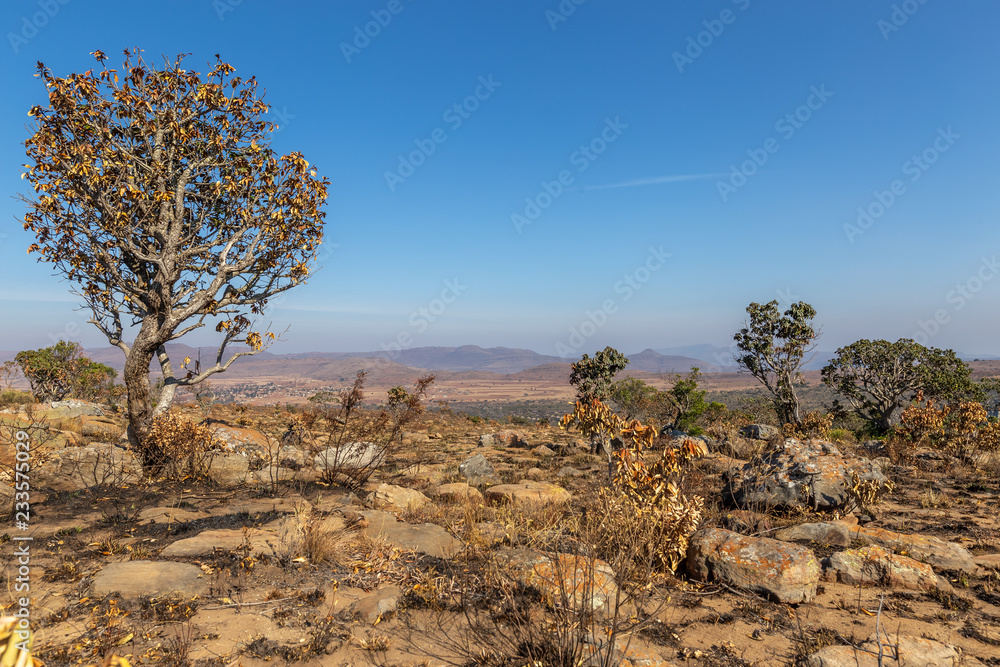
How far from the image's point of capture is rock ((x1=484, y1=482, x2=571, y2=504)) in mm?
9078

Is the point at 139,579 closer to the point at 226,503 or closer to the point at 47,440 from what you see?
the point at 226,503

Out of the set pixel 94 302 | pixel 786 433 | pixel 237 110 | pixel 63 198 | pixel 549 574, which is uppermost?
pixel 237 110

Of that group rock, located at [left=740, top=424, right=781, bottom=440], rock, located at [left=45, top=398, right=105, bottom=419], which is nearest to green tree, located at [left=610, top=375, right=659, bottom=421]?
rock, located at [left=740, top=424, right=781, bottom=440]

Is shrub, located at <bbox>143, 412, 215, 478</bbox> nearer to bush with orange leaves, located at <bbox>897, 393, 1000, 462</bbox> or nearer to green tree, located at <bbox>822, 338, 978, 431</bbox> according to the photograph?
bush with orange leaves, located at <bbox>897, 393, 1000, 462</bbox>

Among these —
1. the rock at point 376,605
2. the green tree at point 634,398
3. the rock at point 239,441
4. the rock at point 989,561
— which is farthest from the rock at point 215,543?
the green tree at point 634,398

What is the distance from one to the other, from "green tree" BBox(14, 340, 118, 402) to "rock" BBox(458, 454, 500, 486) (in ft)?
82.9

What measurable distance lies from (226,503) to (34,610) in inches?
171

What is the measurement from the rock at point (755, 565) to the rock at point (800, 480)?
2896 millimetres

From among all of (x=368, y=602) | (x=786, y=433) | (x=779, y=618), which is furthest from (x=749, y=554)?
(x=786, y=433)

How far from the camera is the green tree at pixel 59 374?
85.4 ft

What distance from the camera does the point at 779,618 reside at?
16.6 ft

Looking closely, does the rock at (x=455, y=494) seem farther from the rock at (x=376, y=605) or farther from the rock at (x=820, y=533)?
the rock at (x=820, y=533)

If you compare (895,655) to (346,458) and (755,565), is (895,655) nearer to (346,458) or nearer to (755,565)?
(755,565)

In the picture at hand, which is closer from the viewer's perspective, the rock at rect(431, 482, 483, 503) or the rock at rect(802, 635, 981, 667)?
the rock at rect(802, 635, 981, 667)
